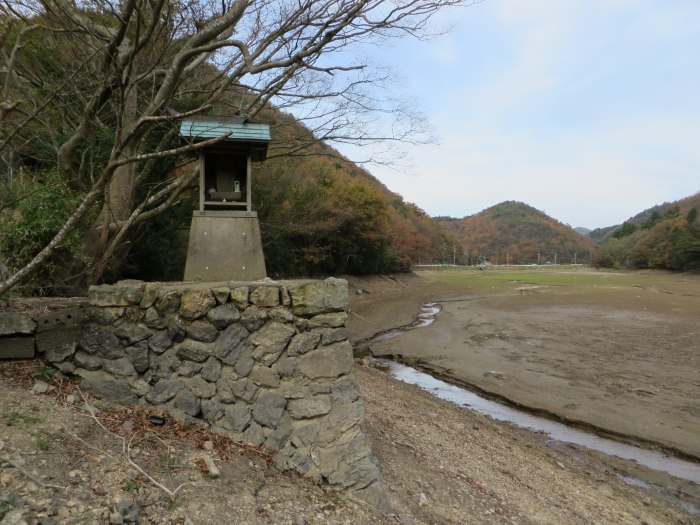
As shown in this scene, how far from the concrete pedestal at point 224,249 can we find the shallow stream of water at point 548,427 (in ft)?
22.6

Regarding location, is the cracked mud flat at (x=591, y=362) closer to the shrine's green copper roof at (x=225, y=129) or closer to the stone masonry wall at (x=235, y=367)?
the stone masonry wall at (x=235, y=367)

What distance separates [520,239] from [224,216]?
13418 centimetres

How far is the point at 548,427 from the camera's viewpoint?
9.77 meters

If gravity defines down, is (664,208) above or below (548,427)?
above

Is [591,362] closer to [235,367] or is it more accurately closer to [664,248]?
[235,367]

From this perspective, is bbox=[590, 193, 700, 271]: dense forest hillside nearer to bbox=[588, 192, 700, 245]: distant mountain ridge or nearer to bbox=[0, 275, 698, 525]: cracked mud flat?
bbox=[588, 192, 700, 245]: distant mountain ridge

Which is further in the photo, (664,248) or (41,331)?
(664,248)

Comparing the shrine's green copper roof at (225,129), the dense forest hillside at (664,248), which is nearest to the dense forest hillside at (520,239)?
the dense forest hillside at (664,248)

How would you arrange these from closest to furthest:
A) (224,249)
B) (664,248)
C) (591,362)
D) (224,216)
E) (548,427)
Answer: (224,249) → (224,216) → (548,427) → (591,362) → (664,248)

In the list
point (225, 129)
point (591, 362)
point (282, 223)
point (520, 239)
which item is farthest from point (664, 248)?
point (225, 129)

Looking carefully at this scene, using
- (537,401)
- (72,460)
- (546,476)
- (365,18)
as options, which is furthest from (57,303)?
(537,401)

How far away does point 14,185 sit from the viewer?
7062 mm

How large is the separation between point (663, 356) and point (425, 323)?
33.5 feet

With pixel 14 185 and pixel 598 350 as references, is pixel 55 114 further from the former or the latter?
pixel 598 350
